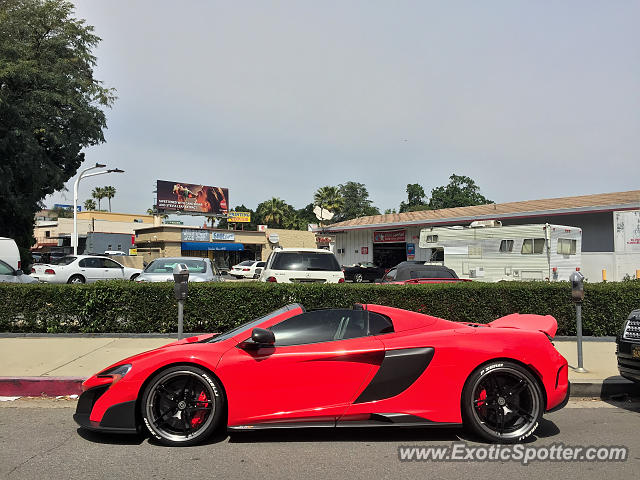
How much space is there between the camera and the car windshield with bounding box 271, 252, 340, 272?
1062 centimetres

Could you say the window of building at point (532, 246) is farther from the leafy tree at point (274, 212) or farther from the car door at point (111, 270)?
the leafy tree at point (274, 212)

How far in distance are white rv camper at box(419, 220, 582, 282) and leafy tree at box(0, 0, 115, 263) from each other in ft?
60.9

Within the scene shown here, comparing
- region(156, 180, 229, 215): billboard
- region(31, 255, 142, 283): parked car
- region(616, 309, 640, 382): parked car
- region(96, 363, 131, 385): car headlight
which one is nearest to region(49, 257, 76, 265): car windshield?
region(31, 255, 142, 283): parked car

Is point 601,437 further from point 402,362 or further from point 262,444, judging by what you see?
point 262,444

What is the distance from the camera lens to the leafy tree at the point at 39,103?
2161 centimetres

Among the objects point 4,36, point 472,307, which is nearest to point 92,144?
point 4,36

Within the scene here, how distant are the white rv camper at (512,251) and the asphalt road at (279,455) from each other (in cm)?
1162

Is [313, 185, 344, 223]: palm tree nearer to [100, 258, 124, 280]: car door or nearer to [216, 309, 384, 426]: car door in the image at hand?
[100, 258, 124, 280]: car door

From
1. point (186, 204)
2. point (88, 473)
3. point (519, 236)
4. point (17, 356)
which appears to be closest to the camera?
point (88, 473)

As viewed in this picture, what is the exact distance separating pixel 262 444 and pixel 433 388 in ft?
5.25

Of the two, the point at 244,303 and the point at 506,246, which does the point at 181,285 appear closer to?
the point at 244,303

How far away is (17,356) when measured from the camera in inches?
294

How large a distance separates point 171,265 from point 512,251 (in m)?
11.2


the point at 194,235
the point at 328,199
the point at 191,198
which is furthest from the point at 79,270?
the point at 328,199
